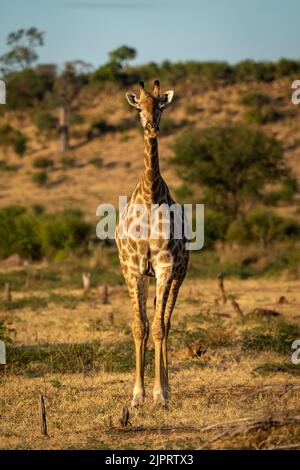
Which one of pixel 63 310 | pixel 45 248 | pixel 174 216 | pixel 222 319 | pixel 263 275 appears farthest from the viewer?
pixel 45 248

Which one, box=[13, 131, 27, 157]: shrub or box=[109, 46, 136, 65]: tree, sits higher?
box=[109, 46, 136, 65]: tree

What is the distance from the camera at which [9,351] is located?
11.5 metres

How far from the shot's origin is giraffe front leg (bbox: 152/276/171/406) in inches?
361

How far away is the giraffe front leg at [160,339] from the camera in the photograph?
9.16 meters

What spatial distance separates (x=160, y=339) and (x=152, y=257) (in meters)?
0.92

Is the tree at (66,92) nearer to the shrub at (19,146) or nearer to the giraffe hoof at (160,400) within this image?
the shrub at (19,146)

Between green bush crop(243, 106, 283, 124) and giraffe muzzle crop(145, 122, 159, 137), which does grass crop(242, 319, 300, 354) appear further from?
green bush crop(243, 106, 283, 124)

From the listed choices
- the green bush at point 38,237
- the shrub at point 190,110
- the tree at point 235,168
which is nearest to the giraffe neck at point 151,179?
the green bush at point 38,237

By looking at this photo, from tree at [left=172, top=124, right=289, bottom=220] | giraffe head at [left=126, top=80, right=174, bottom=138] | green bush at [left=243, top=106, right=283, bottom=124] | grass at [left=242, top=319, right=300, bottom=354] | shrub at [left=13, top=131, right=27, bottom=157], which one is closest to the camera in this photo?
giraffe head at [left=126, top=80, right=174, bottom=138]

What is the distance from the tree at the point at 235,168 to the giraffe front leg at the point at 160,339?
83.8ft

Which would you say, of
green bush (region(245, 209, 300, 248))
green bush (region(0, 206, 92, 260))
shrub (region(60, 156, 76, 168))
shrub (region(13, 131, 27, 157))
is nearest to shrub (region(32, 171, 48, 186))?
shrub (region(60, 156, 76, 168))
